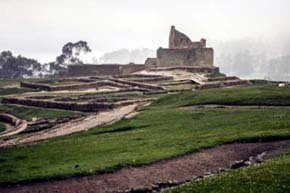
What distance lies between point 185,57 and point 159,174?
3099 inches

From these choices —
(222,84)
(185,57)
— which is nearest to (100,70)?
(185,57)

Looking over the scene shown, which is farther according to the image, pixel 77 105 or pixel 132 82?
pixel 132 82

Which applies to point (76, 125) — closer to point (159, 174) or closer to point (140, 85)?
point (159, 174)

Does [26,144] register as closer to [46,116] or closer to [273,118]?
[273,118]

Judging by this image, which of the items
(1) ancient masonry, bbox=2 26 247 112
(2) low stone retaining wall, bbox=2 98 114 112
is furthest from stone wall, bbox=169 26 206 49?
(2) low stone retaining wall, bbox=2 98 114 112

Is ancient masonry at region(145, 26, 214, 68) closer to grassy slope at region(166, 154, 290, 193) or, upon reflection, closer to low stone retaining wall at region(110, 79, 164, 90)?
low stone retaining wall at region(110, 79, 164, 90)

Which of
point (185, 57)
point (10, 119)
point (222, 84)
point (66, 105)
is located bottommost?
point (10, 119)

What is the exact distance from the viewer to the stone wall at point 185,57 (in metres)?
112

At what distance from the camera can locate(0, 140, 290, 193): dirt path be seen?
105ft

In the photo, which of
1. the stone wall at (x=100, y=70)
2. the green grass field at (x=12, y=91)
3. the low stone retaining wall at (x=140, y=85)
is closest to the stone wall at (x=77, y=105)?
the low stone retaining wall at (x=140, y=85)

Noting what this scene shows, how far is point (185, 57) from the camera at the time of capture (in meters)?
112

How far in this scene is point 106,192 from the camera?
31.3 m

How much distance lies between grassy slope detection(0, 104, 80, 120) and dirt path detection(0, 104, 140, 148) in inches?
219

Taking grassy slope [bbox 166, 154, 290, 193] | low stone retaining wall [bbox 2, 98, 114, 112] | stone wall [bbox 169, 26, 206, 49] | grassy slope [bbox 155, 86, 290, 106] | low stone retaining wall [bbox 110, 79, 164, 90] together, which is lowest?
grassy slope [bbox 166, 154, 290, 193]
